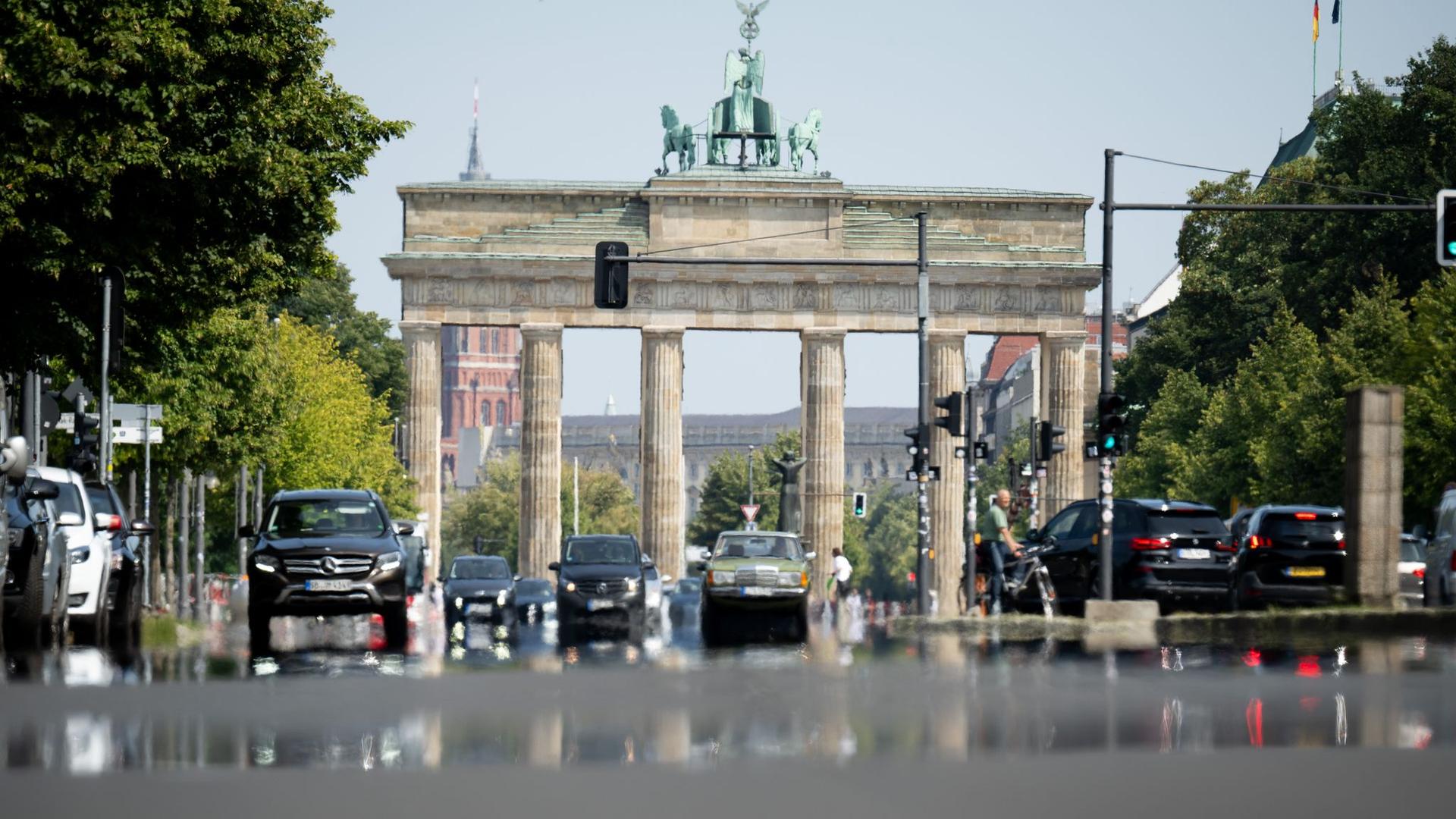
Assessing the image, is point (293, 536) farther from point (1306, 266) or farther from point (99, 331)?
point (1306, 266)

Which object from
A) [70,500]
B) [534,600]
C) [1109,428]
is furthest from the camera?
[534,600]

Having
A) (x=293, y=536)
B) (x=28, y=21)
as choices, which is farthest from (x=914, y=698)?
(x=28, y=21)

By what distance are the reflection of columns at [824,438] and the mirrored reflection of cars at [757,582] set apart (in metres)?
44.4

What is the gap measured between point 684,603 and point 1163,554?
1052 inches

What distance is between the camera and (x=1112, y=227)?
104 ft

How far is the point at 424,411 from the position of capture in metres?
80.9

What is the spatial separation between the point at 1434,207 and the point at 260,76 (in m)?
16.6

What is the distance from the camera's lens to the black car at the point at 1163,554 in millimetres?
31562

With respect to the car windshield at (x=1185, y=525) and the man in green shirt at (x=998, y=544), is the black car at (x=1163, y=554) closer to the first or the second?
the car windshield at (x=1185, y=525)

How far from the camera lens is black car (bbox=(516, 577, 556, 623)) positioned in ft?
145

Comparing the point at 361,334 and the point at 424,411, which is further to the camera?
the point at 361,334

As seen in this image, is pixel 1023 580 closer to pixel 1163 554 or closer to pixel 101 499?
pixel 1163 554

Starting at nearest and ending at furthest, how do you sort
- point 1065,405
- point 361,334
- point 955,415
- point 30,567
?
point 30,567 < point 955,415 < point 1065,405 < point 361,334

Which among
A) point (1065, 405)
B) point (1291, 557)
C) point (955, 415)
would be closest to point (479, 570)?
point (955, 415)
